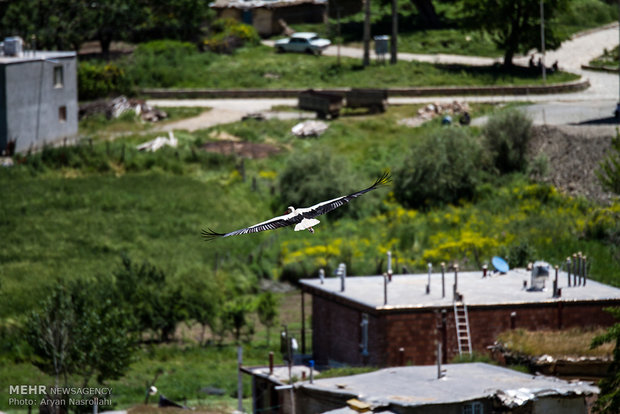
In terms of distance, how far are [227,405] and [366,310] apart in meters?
4.99

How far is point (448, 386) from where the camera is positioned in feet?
106

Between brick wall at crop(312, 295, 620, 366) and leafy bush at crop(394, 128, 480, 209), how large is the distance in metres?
22.4

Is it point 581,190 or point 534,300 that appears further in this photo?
point 581,190

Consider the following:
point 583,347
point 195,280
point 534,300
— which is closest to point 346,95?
→ point 195,280

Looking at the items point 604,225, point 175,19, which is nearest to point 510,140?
point 604,225

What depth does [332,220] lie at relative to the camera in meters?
63.1

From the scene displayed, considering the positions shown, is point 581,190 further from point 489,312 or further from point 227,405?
point 227,405

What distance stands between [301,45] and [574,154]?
23615 mm

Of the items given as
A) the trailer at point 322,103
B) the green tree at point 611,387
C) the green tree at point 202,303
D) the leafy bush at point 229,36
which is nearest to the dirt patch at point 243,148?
the trailer at point 322,103

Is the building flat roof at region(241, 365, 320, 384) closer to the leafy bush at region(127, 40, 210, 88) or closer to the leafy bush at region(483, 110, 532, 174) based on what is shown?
the leafy bush at region(483, 110, 532, 174)

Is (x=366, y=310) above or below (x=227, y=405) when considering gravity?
above

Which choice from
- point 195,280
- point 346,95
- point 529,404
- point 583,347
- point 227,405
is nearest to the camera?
point 529,404

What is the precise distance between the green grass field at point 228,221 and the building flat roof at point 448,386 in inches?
468

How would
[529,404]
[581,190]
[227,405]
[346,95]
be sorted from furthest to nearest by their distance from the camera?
[346,95]
[581,190]
[227,405]
[529,404]
